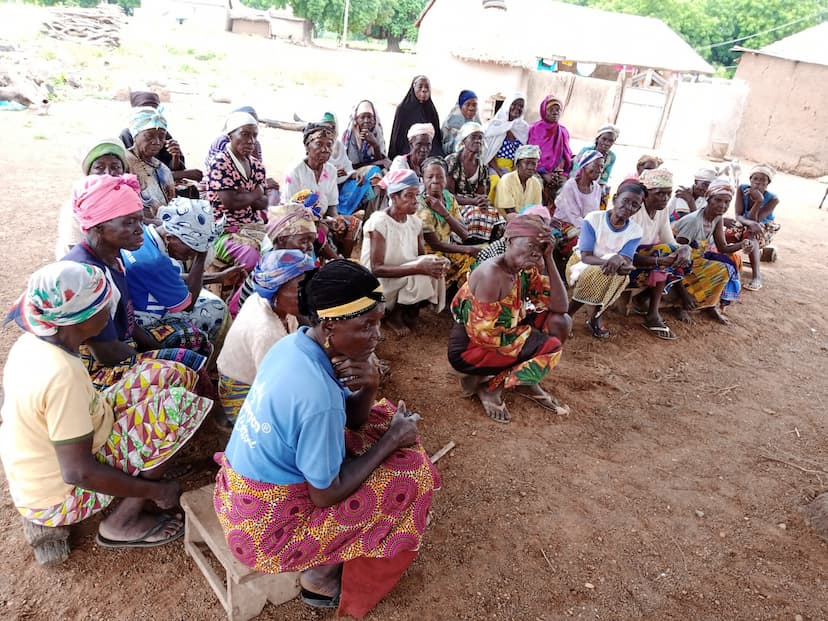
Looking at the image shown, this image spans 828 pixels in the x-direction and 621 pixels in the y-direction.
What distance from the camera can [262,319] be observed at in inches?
107

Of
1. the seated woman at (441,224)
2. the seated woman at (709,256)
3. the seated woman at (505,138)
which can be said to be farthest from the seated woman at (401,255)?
the seated woman at (709,256)

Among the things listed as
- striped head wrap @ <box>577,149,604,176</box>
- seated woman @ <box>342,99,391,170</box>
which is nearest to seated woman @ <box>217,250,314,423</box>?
seated woman @ <box>342,99,391,170</box>

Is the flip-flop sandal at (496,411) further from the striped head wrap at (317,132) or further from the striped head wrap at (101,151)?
the striped head wrap at (101,151)

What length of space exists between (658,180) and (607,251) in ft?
2.44

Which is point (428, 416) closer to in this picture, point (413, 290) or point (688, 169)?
point (413, 290)

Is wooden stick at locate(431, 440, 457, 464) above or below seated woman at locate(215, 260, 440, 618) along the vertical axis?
below

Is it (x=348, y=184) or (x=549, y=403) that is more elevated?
(x=348, y=184)

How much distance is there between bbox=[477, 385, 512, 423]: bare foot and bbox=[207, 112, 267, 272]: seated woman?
6.85ft

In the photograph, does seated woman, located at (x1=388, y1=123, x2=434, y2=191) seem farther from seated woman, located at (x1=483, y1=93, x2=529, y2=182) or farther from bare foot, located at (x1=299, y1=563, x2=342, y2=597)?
bare foot, located at (x1=299, y1=563, x2=342, y2=597)

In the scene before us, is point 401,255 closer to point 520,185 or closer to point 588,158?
point 520,185

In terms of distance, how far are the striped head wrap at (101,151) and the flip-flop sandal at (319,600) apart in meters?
3.01

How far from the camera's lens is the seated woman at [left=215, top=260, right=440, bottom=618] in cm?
187

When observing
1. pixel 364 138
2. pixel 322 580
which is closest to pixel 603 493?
pixel 322 580

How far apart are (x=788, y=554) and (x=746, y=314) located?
3.78 m
